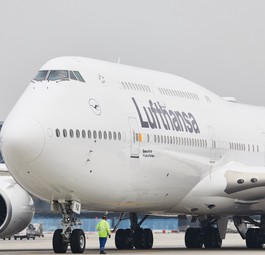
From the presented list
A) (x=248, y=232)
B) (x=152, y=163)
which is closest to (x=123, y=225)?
(x=248, y=232)

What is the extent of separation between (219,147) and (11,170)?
33.0 feet

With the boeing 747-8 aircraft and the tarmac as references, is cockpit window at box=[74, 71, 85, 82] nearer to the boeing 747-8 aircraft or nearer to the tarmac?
the boeing 747-8 aircraft

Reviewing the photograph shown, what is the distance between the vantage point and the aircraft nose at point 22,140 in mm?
27422

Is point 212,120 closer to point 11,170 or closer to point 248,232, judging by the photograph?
point 248,232

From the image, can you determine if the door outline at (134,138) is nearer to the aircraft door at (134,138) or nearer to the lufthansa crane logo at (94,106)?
the aircraft door at (134,138)

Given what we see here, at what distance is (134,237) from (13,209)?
16.3 ft

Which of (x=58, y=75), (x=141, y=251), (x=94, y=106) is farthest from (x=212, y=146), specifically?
(x=58, y=75)

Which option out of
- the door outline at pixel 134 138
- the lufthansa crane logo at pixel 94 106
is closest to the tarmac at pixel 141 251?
the door outline at pixel 134 138

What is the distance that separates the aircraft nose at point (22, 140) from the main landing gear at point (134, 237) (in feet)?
29.2

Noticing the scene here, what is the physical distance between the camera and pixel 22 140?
2738cm

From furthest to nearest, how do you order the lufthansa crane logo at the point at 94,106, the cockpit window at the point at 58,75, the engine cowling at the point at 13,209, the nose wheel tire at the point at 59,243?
the engine cowling at the point at 13,209
the cockpit window at the point at 58,75
the lufthansa crane logo at the point at 94,106
the nose wheel tire at the point at 59,243

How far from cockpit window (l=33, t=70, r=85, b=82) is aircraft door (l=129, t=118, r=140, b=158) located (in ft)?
7.26

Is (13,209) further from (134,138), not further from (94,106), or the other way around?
(94,106)

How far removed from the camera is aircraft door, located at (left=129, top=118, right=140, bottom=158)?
30844mm
